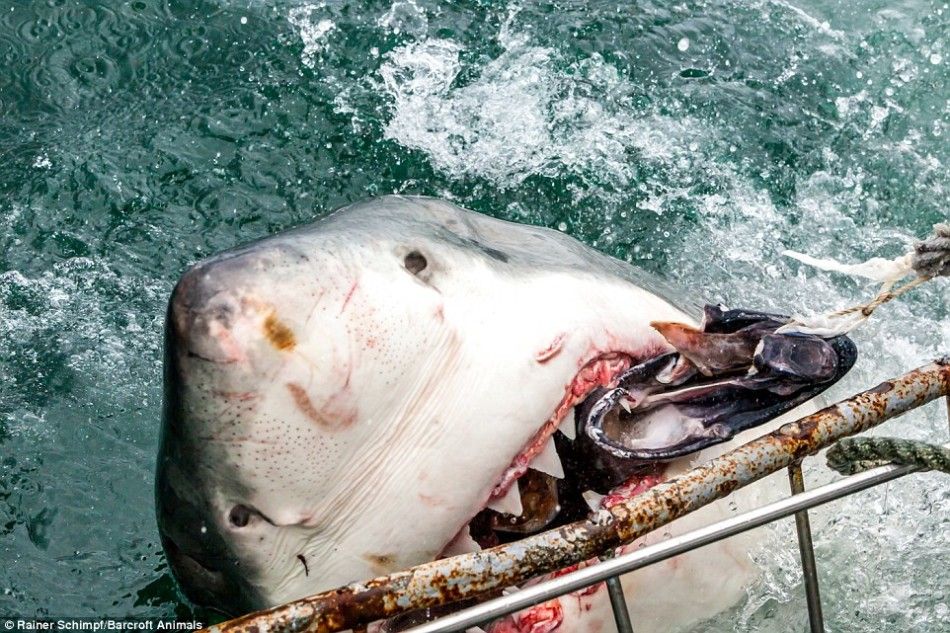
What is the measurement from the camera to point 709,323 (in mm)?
1688

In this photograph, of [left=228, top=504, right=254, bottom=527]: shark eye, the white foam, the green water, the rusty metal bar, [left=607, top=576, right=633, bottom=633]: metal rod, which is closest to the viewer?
the rusty metal bar

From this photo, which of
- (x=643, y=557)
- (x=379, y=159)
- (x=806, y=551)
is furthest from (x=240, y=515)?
(x=379, y=159)

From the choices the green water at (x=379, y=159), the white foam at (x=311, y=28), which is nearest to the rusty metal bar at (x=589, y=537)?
the green water at (x=379, y=159)

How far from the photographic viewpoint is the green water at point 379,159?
2623 mm

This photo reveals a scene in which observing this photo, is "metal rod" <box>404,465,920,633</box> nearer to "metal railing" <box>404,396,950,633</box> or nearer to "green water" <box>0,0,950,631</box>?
"metal railing" <box>404,396,950,633</box>

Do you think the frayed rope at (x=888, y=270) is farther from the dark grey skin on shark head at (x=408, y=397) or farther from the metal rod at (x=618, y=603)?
the metal rod at (x=618, y=603)

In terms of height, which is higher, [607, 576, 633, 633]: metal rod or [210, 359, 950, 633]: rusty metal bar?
[210, 359, 950, 633]: rusty metal bar

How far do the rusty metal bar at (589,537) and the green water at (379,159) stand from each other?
1052mm

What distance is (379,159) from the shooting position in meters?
3.38

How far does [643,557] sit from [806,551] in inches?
11.8

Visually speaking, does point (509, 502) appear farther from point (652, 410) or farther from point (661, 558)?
point (661, 558)

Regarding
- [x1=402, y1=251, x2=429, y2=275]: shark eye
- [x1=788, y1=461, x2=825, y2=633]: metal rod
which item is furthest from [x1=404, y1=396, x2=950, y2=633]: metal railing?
[x1=402, y1=251, x2=429, y2=275]: shark eye

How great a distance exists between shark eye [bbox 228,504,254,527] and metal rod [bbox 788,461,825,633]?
65 centimetres

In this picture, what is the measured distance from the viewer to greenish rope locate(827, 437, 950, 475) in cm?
124
